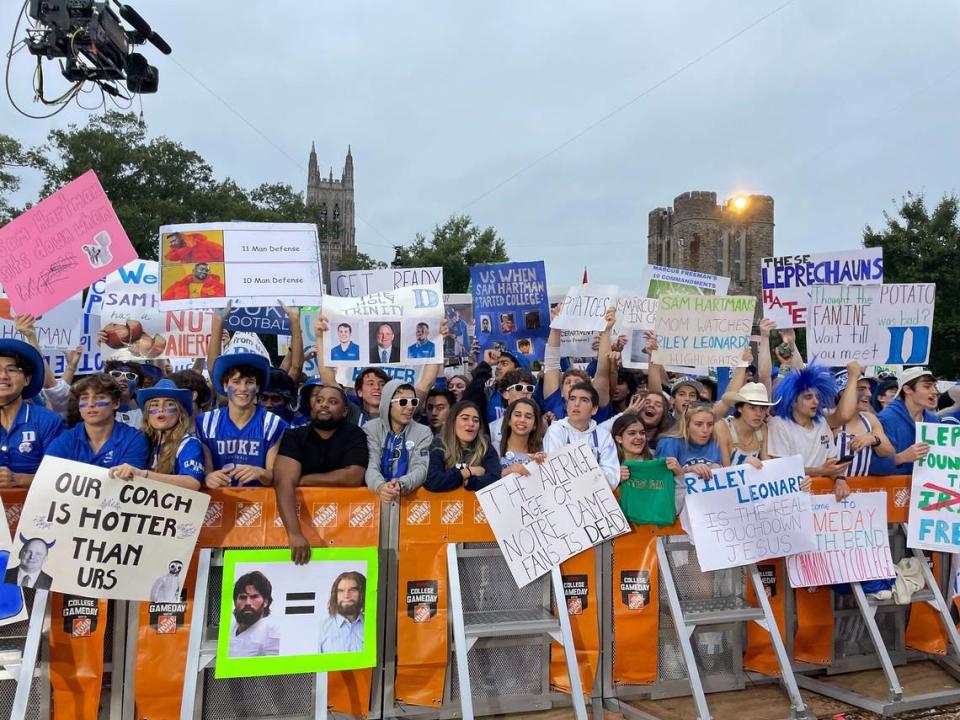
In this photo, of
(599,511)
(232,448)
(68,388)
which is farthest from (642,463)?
(68,388)

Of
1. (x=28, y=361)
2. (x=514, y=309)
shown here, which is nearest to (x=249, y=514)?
(x=28, y=361)

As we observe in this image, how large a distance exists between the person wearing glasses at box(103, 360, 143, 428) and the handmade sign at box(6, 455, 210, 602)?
1.37 m

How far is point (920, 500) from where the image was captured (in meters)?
5.64

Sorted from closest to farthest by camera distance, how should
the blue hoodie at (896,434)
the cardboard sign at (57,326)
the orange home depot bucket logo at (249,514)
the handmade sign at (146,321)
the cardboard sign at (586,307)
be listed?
the orange home depot bucket logo at (249,514) → the blue hoodie at (896,434) → the cardboard sign at (57,326) → the handmade sign at (146,321) → the cardboard sign at (586,307)

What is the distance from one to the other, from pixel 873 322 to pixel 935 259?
21790 mm

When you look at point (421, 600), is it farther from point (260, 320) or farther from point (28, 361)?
point (260, 320)

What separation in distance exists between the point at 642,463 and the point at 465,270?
3594 cm

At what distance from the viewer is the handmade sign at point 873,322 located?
6492mm

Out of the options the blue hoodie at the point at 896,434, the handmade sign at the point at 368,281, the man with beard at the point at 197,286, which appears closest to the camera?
the blue hoodie at the point at 896,434

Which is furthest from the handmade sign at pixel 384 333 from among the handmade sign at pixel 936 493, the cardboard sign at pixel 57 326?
Answer: the handmade sign at pixel 936 493

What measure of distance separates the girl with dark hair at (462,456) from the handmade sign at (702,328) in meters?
2.74

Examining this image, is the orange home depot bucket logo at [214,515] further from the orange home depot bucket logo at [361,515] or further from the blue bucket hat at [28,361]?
the blue bucket hat at [28,361]

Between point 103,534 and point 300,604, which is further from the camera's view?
point 300,604

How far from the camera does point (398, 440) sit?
16.0 feet
